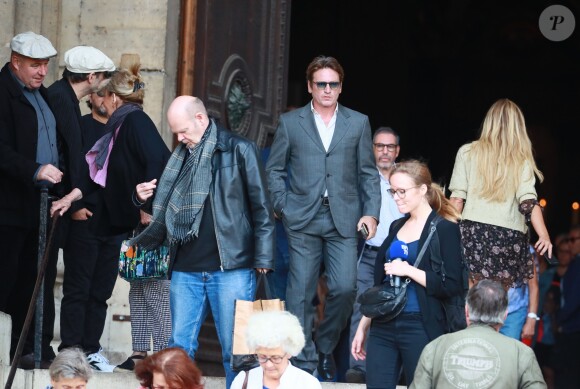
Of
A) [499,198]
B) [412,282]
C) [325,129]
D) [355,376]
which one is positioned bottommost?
[355,376]

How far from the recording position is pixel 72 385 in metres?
8.15

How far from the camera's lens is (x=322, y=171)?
10133 millimetres

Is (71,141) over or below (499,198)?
over

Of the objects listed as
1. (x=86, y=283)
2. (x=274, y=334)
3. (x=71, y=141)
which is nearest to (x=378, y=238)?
(x=86, y=283)

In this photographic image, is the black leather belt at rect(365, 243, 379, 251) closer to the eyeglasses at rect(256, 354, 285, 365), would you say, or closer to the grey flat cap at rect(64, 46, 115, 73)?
the grey flat cap at rect(64, 46, 115, 73)

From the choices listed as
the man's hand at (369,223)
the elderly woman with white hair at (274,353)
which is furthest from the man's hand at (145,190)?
the elderly woman with white hair at (274,353)

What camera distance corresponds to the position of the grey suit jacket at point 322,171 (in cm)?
1005

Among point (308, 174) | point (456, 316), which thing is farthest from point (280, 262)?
point (456, 316)

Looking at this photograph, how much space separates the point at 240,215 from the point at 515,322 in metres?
2.29

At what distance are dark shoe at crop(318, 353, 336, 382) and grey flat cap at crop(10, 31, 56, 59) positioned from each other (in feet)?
8.80

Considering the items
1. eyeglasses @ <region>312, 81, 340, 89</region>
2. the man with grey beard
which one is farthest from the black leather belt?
eyeglasses @ <region>312, 81, 340, 89</region>

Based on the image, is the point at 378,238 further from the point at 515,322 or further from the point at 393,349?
the point at 393,349

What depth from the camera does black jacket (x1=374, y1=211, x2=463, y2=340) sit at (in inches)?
336

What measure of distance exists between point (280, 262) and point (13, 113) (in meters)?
2.21
